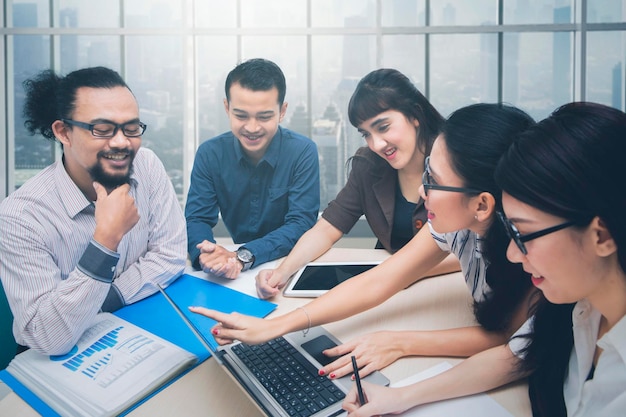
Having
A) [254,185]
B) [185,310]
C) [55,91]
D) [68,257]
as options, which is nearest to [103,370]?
[185,310]

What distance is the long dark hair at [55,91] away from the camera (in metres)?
1.58

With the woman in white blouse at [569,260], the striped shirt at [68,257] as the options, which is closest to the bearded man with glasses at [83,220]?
the striped shirt at [68,257]

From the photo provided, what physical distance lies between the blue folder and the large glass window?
115 inches

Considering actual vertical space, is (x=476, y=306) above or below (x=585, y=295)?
below

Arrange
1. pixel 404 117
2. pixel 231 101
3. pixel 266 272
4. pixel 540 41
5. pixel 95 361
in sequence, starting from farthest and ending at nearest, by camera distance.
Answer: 1. pixel 540 41
2. pixel 231 101
3. pixel 404 117
4. pixel 266 272
5. pixel 95 361

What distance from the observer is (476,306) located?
4.17 ft

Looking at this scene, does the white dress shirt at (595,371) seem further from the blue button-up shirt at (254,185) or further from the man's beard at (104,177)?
the blue button-up shirt at (254,185)

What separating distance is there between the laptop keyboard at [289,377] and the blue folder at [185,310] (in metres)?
0.12

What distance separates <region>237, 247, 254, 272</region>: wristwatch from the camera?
1.70 m

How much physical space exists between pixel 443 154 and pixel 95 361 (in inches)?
35.2

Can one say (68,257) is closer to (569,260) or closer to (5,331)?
(5,331)

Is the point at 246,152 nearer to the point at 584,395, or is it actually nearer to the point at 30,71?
the point at 584,395

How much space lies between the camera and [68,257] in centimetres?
144

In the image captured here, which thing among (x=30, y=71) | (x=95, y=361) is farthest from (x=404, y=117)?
(x=30, y=71)
